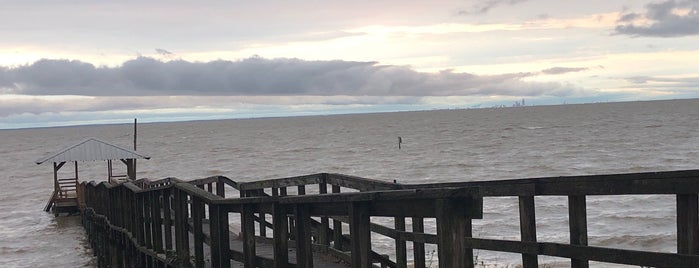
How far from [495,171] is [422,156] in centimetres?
1800

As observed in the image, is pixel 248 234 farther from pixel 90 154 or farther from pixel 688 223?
pixel 90 154

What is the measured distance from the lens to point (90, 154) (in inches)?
1184

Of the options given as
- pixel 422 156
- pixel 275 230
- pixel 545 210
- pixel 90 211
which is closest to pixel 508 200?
pixel 545 210

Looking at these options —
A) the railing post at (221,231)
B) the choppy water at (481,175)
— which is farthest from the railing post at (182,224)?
the choppy water at (481,175)

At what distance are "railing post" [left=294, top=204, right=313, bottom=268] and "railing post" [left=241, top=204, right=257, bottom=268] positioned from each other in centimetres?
87

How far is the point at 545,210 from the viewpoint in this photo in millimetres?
22562

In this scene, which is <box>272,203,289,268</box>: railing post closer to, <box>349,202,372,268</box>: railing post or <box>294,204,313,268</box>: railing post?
<box>294,204,313,268</box>: railing post

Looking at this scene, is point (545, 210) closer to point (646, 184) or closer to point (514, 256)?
point (514, 256)

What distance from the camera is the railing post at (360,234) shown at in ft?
18.4

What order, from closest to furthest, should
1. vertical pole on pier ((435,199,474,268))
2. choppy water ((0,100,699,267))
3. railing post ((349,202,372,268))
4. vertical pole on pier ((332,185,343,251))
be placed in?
vertical pole on pier ((435,199,474,268)), railing post ((349,202,372,268)), vertical pole on pier ((332,185,343,251)), choppy water ((0,100,699,267))

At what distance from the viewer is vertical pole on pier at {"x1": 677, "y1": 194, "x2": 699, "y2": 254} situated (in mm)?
5145

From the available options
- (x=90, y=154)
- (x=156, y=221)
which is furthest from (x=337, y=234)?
(x=90, y=154)

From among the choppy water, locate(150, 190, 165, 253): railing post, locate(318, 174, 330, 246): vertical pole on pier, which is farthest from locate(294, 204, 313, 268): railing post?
the choppy water

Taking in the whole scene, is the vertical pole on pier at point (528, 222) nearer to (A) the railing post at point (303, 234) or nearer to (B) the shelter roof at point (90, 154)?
(A) the railing post at point (303, 234)
